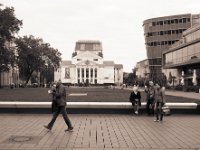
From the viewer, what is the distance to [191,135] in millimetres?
11648

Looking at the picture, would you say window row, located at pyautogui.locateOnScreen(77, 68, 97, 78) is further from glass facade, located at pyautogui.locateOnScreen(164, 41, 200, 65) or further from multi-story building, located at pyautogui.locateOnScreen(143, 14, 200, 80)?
glass facade, located at pyautogui.locateOnScreen(164, 41, 200, 65)

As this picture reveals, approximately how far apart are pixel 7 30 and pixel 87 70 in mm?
115386

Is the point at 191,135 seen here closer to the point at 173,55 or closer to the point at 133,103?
the point at 133,103

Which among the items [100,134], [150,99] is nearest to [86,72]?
[150,99]

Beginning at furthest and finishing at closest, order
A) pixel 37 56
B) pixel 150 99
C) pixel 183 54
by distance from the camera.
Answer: pixel 37 56
pixel 183 54
pixel 150 99

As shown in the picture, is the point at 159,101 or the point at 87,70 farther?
the point at 87,70

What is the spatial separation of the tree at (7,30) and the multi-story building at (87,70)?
351 feet

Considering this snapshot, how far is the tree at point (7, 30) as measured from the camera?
57375 millimetres

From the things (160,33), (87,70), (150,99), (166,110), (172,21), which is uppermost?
(172,21)

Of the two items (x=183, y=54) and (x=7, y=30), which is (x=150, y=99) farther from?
(x=183, y=54)

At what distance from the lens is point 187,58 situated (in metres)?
71.8

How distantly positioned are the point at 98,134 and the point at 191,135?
9.39 ft

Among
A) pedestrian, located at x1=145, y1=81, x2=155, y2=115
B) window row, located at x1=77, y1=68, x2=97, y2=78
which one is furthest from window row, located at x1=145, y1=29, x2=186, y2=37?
Answer: pedestrian, located at x1=145, y1=81, x2=155, y2=115

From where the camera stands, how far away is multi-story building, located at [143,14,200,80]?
4173 inches
